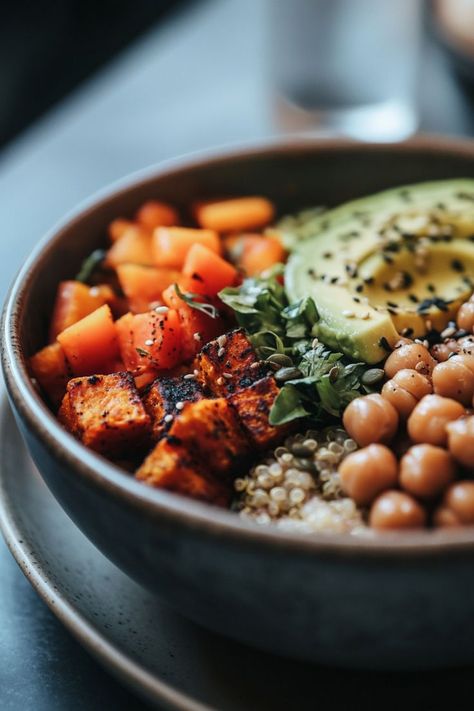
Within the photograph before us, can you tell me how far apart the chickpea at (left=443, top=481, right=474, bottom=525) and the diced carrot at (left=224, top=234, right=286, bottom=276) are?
1031 mm

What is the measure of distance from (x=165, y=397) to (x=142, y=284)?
20.0 inches

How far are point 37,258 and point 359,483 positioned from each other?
1048 millimetres

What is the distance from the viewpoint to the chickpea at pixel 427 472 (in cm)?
150

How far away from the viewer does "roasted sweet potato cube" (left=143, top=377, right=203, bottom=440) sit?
1.77m

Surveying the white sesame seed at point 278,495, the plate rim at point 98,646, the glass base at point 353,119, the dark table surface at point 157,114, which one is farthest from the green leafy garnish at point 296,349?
the glass base at point 353,119

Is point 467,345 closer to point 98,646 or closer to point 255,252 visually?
point 255,252

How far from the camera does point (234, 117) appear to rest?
159 inches

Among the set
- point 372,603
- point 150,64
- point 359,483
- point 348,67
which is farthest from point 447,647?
point 150,64

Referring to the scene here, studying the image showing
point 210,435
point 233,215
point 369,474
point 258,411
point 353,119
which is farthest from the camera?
point 353,119

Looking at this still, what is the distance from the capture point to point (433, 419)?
162 cm

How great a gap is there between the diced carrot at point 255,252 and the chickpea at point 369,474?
90 cm

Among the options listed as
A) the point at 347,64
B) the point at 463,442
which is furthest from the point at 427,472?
the point at 347,64

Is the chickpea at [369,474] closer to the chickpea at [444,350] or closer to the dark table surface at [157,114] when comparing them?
the chickpea at [444,350]

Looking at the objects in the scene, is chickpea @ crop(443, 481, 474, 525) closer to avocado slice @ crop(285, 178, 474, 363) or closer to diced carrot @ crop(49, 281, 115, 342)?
avocado slice @ crop(285, 178, 474, 363)
